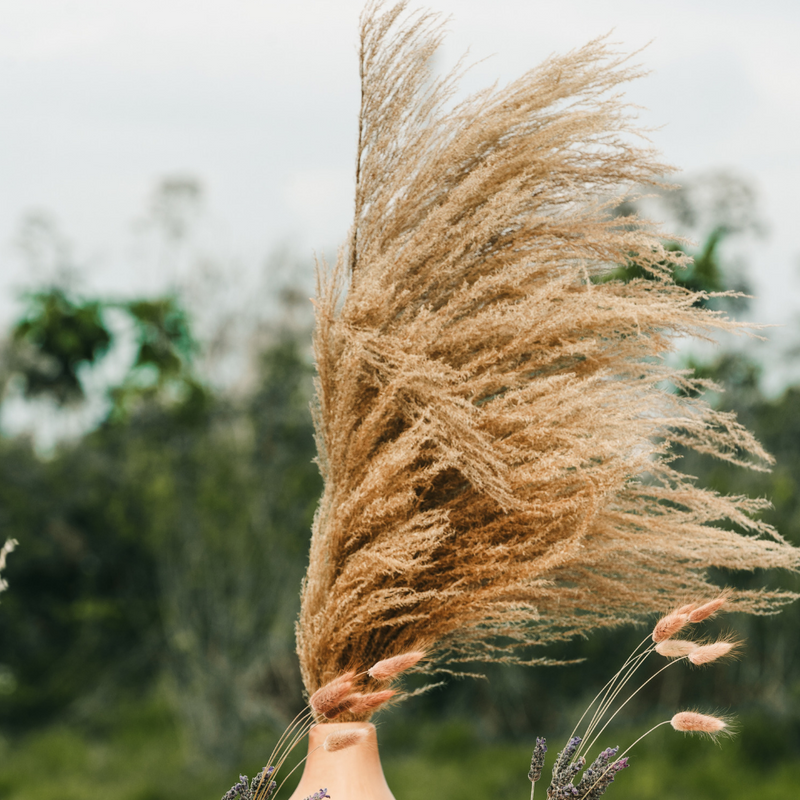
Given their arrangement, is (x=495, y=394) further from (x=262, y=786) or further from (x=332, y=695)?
(x=262, y=786)

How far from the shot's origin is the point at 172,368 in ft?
16.2

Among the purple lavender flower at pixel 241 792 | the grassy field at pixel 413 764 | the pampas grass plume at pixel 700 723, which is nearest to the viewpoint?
the pampas grass plume at pixel 700 723

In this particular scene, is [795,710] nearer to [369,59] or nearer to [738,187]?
[738,187]

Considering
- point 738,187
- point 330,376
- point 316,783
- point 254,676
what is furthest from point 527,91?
point 254,676

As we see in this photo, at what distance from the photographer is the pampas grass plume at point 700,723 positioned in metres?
1.18

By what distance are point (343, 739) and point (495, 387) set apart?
0.60 meters

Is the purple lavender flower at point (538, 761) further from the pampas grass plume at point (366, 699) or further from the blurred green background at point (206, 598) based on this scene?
the blurred green background at point (206, 598)

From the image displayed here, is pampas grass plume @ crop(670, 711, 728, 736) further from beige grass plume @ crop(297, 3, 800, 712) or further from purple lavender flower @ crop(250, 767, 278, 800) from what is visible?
purple lavender flower @ crop(250, 767, 278, 800)

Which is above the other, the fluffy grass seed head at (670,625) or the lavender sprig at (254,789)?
the fluffy grass seed head at (670,625)

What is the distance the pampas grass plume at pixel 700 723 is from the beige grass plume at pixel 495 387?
153mm

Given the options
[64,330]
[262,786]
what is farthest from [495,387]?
[64,330]

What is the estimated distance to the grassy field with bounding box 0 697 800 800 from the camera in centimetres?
507

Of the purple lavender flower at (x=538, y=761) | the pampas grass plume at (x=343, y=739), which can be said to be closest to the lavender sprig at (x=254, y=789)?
the pampas grass plume at (x=343, y=739)

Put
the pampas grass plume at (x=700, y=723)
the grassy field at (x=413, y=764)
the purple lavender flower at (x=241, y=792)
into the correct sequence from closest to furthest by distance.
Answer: the pampas grass plume at (x=700, y=723) → the purple lavender flower at (x=241, y=792) → the grassy field at (x=413, y=764)
